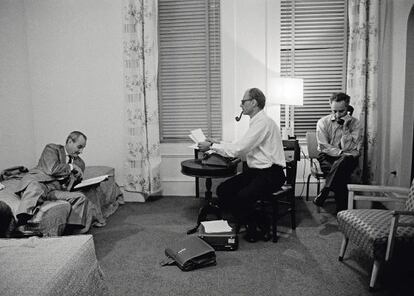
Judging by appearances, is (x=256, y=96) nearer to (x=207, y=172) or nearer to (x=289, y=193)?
(x=207, y=172)

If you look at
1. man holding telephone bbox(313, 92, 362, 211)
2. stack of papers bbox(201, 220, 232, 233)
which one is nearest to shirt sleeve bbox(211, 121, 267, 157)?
stack of papers bbox(201, 220, 232, 233)

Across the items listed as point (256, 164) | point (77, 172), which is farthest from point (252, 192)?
point (77, 172)

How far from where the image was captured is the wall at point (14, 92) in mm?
4285

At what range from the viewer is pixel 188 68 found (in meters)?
4.71

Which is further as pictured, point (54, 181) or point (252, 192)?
point (54, 181)

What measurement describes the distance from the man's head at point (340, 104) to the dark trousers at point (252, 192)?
1087mm

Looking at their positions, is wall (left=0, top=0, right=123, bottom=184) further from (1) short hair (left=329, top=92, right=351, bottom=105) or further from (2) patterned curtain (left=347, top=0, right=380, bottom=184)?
(2) patterned curtain (left=347, top=0, right=380, bottom=184)

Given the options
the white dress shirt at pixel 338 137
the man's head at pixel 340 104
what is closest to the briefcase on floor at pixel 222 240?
the white dress shirt at pixel 338 137

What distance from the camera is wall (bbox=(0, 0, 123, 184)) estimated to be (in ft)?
15.4

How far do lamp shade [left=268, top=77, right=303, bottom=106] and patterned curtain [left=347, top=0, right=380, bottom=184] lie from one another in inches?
24.3

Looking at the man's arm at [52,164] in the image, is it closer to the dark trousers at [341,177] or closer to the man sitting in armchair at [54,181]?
the man sitting in armchair at [54,181]

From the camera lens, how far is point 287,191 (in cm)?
355

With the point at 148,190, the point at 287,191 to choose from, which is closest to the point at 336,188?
the point at 287,191

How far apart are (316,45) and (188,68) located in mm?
1542
